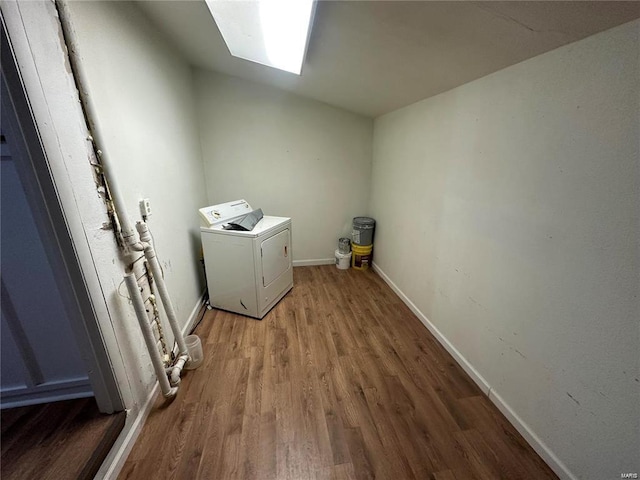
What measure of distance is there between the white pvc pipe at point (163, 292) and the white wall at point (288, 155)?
5.49ft

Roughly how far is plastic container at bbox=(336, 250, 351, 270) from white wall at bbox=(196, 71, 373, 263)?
0.89 ft

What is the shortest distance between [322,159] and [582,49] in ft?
7.54

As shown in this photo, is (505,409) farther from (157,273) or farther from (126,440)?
(157,273)

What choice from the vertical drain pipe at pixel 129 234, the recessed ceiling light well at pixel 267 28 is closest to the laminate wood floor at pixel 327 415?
the vertical drain pipe at pixel 129 234

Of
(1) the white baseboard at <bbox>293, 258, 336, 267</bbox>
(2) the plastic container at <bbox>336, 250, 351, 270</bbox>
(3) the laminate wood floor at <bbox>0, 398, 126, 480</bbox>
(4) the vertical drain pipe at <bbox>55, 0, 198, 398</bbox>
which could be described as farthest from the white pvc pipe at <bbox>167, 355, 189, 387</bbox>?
(2) the plastic container at <bbox>336, 250, 351, 270</bbox>

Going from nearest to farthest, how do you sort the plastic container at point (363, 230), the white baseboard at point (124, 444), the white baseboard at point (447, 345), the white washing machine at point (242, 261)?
the white baseboard at point (124, 444), the white baseboard at point (447, 345), the white washing machine at point (242, 261), the plastic container at point (363, 230)

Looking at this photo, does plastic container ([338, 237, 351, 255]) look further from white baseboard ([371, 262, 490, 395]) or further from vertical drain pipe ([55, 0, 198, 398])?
vertical drain pipe ([55, 0, 198, 398])

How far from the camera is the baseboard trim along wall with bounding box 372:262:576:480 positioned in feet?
3.55

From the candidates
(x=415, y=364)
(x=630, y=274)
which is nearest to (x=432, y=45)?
(x=630, y=274)

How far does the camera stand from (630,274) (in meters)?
0.82

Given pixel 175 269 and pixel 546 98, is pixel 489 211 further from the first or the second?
pixel 175 269

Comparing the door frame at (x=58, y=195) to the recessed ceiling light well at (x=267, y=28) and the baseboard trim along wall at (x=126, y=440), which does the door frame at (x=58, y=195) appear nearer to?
the baseboard trim along wall at (x=126, y=440)

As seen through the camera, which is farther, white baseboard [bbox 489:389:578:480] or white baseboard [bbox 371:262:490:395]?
white baseboard [bbox 371:262:490:395]

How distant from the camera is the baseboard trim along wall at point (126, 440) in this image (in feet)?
3.43
